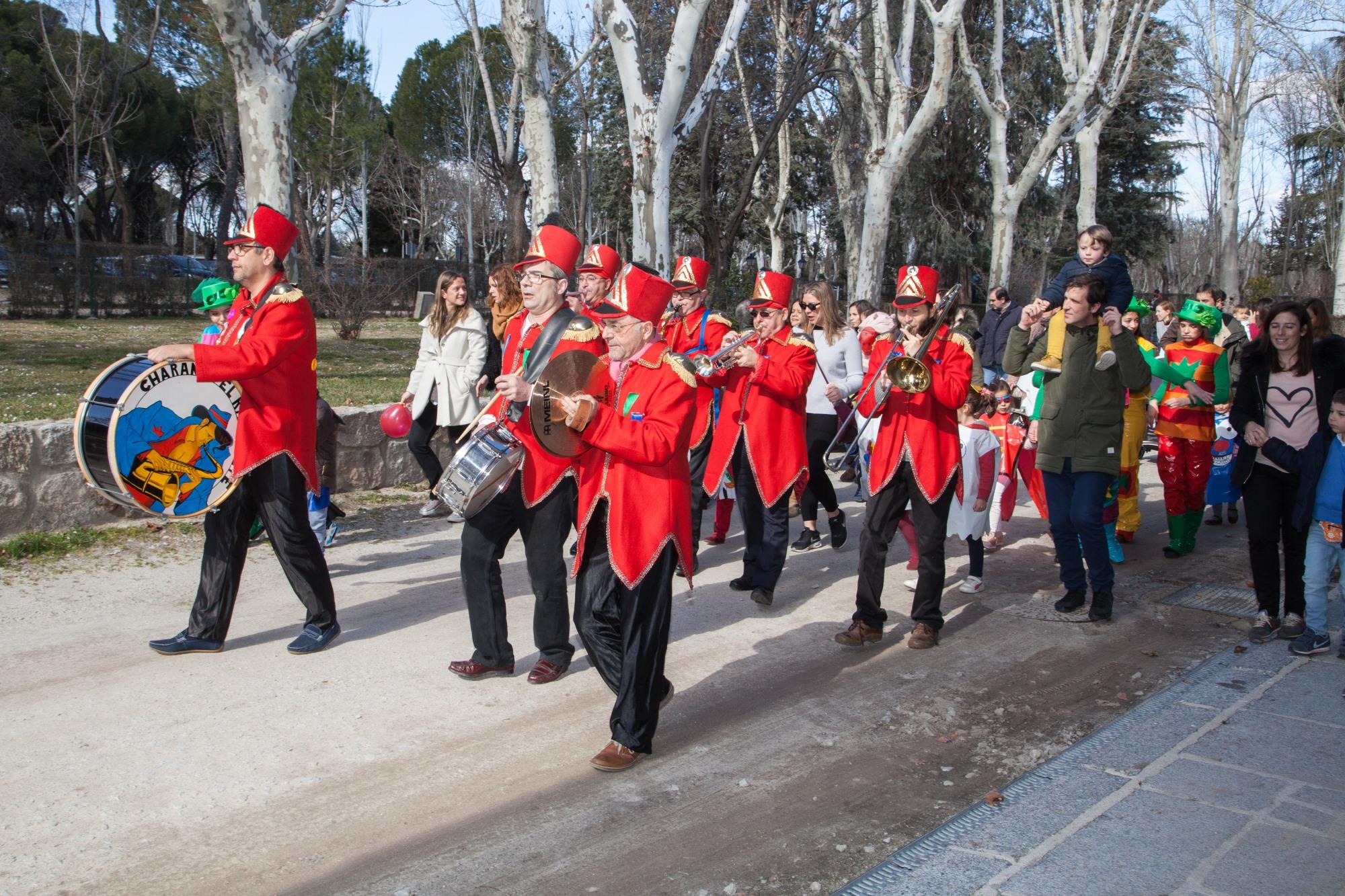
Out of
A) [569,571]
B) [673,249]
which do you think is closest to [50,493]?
[569,571]

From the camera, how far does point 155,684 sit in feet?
17.2

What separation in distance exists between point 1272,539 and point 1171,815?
284cm

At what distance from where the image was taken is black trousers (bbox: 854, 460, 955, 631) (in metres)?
6.08

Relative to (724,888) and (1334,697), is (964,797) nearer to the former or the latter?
(724,888)

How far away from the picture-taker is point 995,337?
11.9 meters

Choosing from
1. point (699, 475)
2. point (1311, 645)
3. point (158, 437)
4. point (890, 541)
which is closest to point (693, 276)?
point (699, 475)

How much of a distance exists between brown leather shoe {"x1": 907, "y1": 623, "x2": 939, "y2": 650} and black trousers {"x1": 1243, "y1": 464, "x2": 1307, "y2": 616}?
1.86 m

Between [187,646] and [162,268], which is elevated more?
[162,268]

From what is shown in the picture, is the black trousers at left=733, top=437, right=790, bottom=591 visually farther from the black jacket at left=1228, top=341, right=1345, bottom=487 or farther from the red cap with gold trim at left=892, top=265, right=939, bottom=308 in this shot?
the black jacket at left=1228, top=341, right=1345, bottom=487

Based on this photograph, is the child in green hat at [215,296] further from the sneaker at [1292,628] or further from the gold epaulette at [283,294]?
the sneaker at [1292,628]

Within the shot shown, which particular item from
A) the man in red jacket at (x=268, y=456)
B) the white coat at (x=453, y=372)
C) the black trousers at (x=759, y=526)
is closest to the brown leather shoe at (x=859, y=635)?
the black trousers at (x=759, y=526)

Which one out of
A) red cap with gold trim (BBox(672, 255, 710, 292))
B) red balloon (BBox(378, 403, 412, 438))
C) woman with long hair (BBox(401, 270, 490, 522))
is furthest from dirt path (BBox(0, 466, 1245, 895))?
red cap with gold trim (BBox(672, 255, 710, 292))

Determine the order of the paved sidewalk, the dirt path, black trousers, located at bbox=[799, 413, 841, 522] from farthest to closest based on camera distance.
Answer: black trousers, located at bbox=[799, 413, 841, 522]
the dirt path
the paved sidewalk

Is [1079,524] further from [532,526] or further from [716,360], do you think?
[532,526]
